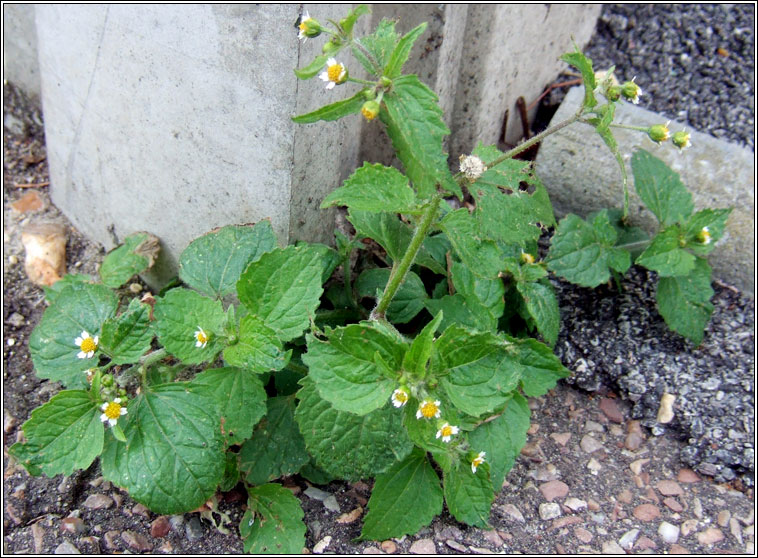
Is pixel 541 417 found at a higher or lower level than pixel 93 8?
lower

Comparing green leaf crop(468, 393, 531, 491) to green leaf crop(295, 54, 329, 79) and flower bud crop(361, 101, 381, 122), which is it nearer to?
flower bud crop(361, 101, 381, 122)

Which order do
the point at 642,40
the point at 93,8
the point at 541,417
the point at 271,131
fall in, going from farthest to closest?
the point at 642,40 < the point at 541,417 < the point at 93,8 < the point at 271,131

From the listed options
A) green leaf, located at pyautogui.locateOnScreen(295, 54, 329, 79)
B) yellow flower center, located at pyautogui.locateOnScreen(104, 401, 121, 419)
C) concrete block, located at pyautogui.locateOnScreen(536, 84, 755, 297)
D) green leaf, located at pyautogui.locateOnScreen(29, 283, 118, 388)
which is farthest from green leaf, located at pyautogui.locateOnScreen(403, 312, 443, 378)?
concrete block, located at pyautogui.locateOnScreen(536, 84, 755, 297)

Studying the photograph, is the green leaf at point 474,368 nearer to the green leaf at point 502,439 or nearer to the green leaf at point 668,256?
the green leaf at point 502,439

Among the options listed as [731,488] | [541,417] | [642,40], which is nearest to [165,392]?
[541,417]

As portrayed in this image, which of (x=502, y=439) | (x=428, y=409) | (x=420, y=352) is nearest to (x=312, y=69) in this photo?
(x=420, y=352)

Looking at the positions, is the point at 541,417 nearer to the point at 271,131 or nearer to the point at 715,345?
the point at 715,345
